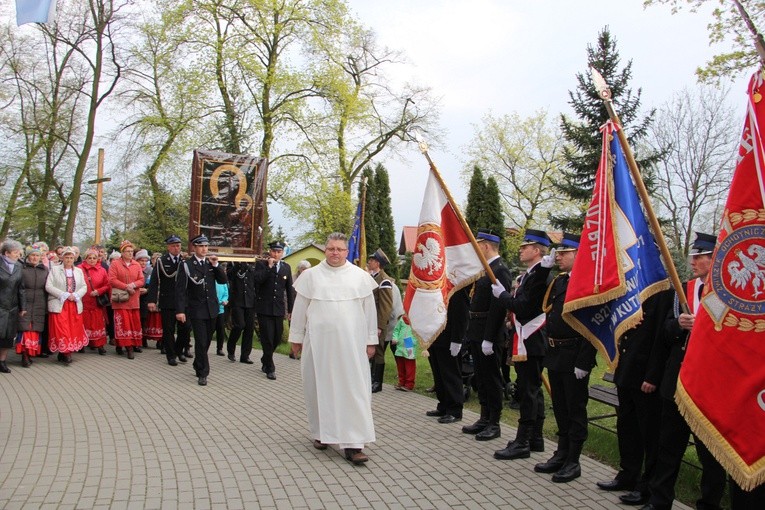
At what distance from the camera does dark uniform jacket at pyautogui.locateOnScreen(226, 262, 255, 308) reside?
12484mm

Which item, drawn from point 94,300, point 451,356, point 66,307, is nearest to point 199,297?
point 66,307

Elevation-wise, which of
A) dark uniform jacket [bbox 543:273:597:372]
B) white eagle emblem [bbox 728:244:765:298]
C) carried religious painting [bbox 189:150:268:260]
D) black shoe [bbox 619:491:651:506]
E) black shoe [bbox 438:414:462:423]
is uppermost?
carried religious painting [bbox 189:150:268:260]

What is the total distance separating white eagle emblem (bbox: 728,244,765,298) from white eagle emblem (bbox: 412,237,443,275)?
4412mm

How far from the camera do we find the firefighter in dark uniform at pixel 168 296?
39.7 ft

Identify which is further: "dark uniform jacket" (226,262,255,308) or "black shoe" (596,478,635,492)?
"dark uniform jacket" (226,262,255,308)

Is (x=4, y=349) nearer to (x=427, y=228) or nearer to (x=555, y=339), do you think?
(x=427, y=228)

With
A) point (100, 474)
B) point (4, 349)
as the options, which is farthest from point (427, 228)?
point (4, 349)

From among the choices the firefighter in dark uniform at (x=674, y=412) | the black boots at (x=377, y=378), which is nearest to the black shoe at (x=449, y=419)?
the black boots at (x=377, y=378)

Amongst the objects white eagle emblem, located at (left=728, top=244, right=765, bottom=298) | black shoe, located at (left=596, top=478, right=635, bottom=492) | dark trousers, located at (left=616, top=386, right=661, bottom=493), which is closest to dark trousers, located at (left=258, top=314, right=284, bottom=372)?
black shoe, located at (left=596, top=478, right=635, bottom=492)

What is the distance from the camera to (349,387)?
21.2ft

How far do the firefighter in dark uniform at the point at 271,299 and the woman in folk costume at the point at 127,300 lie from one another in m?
2.89

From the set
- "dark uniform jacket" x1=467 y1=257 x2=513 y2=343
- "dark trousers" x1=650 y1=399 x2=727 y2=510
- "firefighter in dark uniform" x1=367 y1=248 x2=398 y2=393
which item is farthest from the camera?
"firefighter in dark uniform" x1=367 y1=248 x2=398 y2=393

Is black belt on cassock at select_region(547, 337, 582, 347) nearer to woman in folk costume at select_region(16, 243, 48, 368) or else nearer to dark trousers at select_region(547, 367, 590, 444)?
dark trousers at select_region(547, 367, 590, 444)

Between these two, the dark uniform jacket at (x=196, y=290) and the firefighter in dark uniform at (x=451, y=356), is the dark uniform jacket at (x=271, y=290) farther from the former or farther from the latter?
the firefighter in dark uniform at (x=451, y=356)
